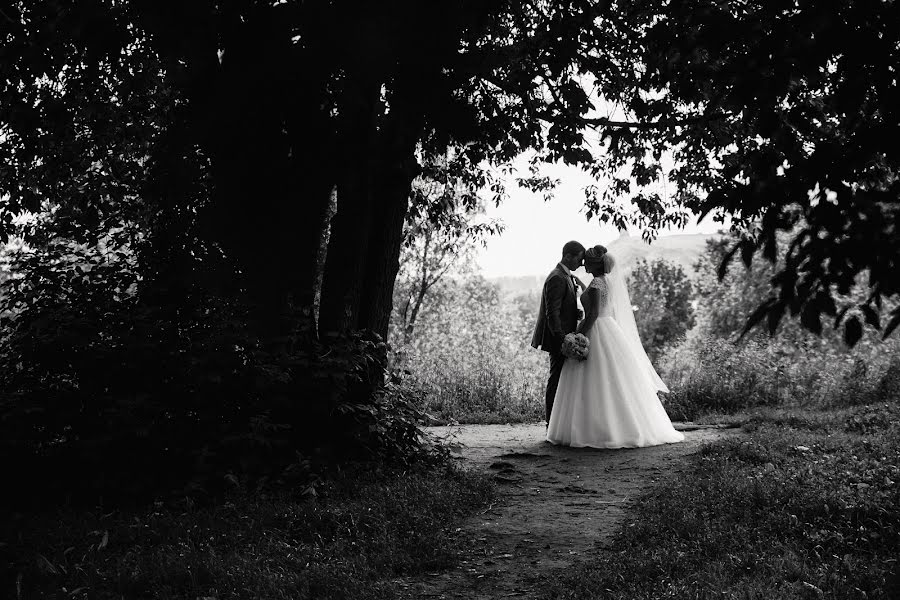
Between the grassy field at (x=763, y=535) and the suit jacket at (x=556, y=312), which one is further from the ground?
the suit jacket at (x=556, y=312)

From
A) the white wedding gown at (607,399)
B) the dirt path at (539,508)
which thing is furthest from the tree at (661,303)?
the white wedding gown at (607,399)

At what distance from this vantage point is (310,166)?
27.3ft

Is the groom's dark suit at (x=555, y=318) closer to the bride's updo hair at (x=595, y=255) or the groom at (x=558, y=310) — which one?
the groom at (x=558, y=310)

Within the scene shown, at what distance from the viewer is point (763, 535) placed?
17.4 ft

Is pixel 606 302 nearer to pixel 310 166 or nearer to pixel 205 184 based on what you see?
pixel 310 166

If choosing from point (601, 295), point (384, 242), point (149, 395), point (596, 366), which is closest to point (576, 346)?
Answer: point (596, 366)

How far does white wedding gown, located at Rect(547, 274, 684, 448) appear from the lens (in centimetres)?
1003

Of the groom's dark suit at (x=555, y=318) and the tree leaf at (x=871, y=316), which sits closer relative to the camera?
the tree leaf at (x=871, y=316)

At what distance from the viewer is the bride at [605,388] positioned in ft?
32.9

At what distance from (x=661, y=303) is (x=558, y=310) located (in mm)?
44058

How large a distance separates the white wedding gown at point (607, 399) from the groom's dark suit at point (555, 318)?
0.87ft

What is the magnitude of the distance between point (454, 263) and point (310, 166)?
65.4ft

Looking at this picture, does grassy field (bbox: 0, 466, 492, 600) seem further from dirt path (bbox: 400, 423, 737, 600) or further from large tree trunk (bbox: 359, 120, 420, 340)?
large tree trunk (bbox: 359, 120, 420, 340)

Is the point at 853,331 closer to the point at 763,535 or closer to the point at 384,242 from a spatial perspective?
Answer: the point at 763,535
